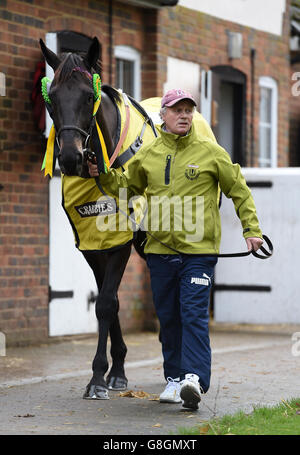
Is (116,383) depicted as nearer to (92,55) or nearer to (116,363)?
(116,363)

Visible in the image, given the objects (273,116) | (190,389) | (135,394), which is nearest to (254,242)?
(190,389)

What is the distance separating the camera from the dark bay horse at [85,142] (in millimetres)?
6535

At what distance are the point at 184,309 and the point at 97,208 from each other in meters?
1.22

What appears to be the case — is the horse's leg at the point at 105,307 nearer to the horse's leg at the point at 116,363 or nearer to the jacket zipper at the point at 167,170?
the horse's leg at the point at 116,363

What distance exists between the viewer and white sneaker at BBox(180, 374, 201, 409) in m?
6.23

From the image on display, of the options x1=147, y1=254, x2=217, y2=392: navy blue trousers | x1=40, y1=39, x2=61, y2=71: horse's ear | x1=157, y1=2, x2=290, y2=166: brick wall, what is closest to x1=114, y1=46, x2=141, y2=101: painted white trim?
x1=157, y1=2, x2=290, y2=166: brick wall

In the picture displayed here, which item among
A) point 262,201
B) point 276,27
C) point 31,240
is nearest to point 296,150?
point 276,27

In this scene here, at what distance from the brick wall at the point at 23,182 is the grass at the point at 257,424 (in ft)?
14.7

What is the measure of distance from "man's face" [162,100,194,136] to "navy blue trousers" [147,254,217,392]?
801mm

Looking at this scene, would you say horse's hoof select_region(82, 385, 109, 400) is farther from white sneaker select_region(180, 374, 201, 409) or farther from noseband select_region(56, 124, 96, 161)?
noseband select_region(56, 124, 96, 161)

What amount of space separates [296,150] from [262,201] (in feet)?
17.2

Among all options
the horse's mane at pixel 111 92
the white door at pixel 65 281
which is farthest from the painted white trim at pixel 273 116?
the horse's mane at pixel 111 92

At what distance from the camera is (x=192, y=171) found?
21.3 feet

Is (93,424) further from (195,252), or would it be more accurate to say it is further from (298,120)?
(298,120)
